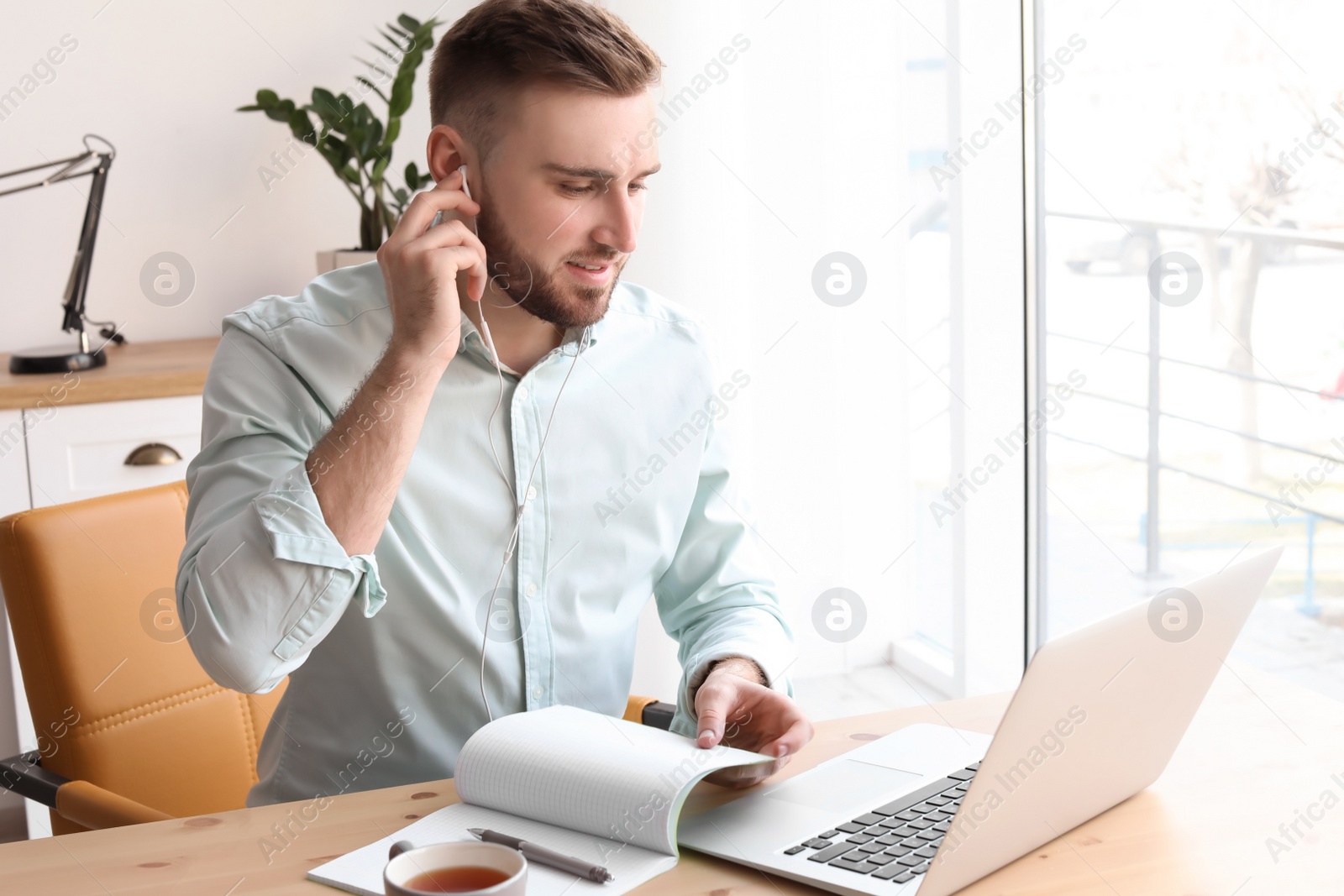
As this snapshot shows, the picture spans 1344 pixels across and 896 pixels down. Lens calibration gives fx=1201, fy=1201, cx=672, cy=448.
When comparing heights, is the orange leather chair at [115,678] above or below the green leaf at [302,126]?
below

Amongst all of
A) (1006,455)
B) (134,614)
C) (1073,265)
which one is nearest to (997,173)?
(1073,265)

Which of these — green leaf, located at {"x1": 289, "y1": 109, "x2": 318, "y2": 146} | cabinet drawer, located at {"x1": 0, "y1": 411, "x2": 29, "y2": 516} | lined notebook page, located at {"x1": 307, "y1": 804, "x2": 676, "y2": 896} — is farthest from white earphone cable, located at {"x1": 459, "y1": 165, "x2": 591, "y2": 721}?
green leaf, located at {"x1": 289, "y1": 109, "x2": 318, "y2": 146}

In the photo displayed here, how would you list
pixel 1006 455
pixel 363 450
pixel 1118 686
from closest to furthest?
pixel 1118 686, pixel 363 450, pixel 1006 455

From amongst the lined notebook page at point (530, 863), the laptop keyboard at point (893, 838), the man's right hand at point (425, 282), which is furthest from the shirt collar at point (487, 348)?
the laptop keyboard at point (893, 838)

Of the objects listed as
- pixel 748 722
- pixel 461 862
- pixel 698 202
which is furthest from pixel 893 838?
pixel 698 202

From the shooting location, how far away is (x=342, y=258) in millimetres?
2836

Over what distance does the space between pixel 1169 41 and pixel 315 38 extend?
2.04 metres

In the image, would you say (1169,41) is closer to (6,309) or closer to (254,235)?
(254,235)

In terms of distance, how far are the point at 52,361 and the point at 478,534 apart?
5.26 ft

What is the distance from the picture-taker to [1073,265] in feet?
9.62

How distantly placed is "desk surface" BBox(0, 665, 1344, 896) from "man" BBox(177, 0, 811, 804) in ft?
0.69

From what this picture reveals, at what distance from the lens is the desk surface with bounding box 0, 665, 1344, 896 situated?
2.95ft

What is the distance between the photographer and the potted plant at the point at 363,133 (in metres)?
2.80

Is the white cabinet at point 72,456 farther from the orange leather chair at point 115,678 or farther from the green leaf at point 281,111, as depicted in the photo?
the orange leather chair at point 115,678
